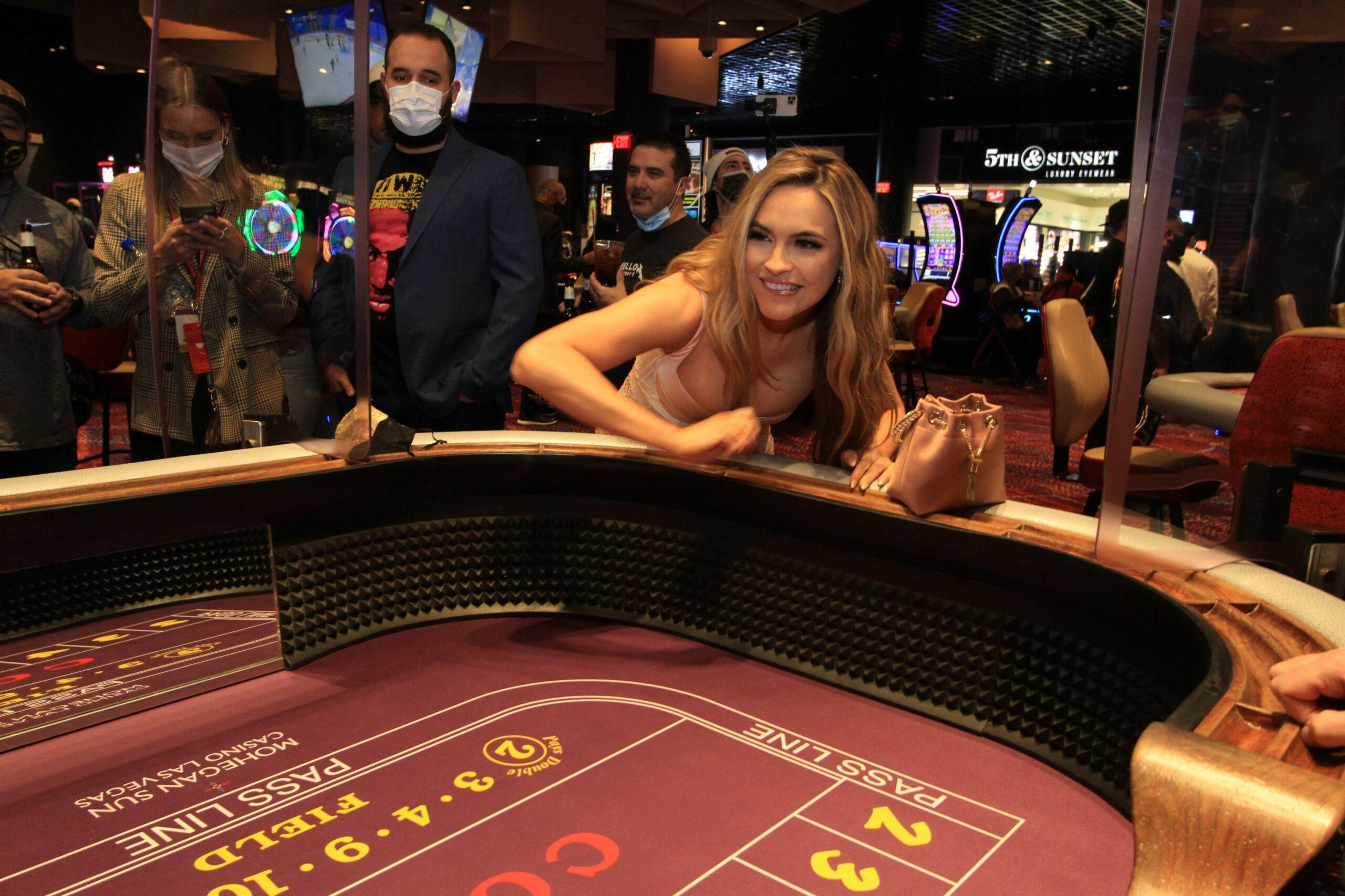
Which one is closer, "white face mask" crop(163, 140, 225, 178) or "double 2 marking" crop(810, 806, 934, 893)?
"double 2 marking" crop(810, 806, 934, 893)

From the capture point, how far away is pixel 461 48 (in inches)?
90.2

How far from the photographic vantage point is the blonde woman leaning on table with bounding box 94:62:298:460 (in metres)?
1.65

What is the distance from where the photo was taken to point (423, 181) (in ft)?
6.91

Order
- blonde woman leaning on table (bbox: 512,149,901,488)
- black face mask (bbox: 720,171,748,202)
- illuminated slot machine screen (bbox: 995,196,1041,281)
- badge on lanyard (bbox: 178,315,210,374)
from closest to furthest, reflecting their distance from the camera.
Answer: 1. blonde woman leaning on table (bbox: 512,149,901,488)
2. badge on lanyard (bbox: 178,315,210,374)
3. black face mask (bbox: 720,171,748,202)
4. illuminated slot machine screen (bbox: 995,196,1041,281)

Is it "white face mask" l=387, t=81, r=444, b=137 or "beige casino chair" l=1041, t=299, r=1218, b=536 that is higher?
"white face mask" l=387, t=81, r=444, b=137

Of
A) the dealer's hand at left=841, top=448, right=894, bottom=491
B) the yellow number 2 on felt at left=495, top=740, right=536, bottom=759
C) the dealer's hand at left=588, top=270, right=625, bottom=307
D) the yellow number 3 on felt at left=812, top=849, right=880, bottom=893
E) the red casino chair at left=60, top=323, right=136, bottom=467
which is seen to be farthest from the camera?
the dealer's hand at left=588, top=270, right=625, bottom=307

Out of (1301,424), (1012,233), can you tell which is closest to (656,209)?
(1301,424)

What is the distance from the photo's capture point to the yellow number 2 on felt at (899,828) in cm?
99

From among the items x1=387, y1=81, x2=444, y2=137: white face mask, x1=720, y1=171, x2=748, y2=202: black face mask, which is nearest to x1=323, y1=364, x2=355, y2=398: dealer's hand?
x1=387, y1=81, x2=444, y2=137: white face mask

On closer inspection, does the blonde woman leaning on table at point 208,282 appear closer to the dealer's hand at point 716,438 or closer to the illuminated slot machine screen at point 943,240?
the dealer's hand at point 716,438

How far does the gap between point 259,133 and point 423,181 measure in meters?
0.56

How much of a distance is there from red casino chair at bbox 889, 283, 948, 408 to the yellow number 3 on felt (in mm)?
5790

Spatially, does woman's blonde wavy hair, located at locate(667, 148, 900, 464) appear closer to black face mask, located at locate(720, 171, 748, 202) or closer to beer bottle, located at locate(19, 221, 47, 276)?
beer bottle, located at locate(19, 221, 47, 276)

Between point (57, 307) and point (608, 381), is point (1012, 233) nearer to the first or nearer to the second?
point (608, 381)
